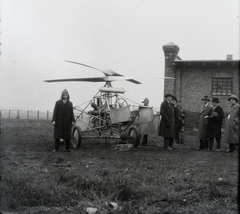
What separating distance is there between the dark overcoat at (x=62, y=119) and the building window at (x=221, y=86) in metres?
12.6

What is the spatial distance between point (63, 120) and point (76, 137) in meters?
1.23

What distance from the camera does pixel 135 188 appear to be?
16.1 feet

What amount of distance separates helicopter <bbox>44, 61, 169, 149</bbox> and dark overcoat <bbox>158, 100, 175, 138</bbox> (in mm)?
360

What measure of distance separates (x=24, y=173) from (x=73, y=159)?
199 centimetres

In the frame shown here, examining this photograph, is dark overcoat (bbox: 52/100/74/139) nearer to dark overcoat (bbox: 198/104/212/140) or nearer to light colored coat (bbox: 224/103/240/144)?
dark overcoat (bbox: 198/104/212/140)

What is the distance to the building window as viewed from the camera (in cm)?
1980

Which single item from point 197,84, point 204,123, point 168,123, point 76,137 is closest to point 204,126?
point 204,123

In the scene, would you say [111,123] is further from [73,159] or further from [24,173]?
[24,173]

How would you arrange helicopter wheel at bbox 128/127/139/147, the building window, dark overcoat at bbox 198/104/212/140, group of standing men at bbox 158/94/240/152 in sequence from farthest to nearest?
the building window < helicopter wheel at bbox 128/127/139/147 < dark overcoat at bbox 198/104/212/140 < group of standing men at bbox 158/94/240/152

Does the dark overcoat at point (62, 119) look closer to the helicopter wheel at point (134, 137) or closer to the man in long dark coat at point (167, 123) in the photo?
the helicopter wheel at point (134, 137)

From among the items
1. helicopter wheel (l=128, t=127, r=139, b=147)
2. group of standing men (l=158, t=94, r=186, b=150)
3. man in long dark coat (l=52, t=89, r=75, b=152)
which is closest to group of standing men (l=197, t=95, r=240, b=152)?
group of standing men (l=158, t=94, r=186, b=150)

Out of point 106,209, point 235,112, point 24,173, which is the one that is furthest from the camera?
point 235,112

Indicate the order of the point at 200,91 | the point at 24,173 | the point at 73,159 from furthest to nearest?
the point at 200,91 < the point at 73,159 < the point at 24,173

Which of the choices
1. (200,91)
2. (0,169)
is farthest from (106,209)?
(200,91)
